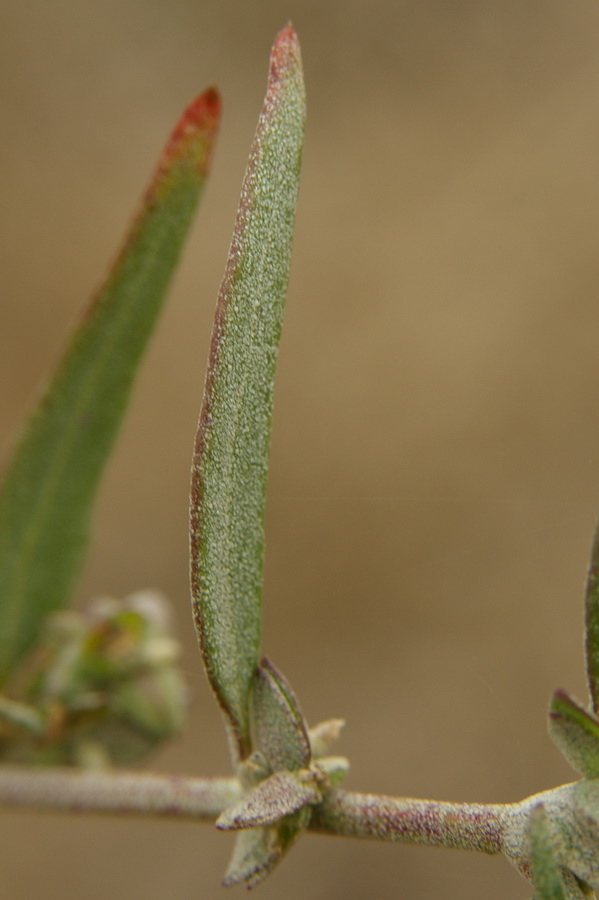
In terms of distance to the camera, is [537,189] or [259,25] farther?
[259,25]

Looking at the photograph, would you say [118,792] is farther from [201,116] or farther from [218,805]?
[201,116]

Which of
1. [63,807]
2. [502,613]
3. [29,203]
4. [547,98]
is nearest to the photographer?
[63,807]

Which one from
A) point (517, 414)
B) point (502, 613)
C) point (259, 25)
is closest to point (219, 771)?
point (502, 613)

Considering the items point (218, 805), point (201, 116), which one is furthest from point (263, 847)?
point (201, 116)

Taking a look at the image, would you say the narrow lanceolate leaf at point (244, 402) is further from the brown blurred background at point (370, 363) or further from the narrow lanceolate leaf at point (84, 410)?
the brown blurred background at point (370, 363)

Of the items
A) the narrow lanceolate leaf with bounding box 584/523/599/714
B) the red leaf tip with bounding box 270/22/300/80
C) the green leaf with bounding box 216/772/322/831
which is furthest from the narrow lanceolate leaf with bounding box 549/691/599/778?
the red leaf tip with bounding box 270/22/300/80

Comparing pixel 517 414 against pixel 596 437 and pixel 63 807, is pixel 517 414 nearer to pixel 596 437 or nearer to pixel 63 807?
pixel 596 437
